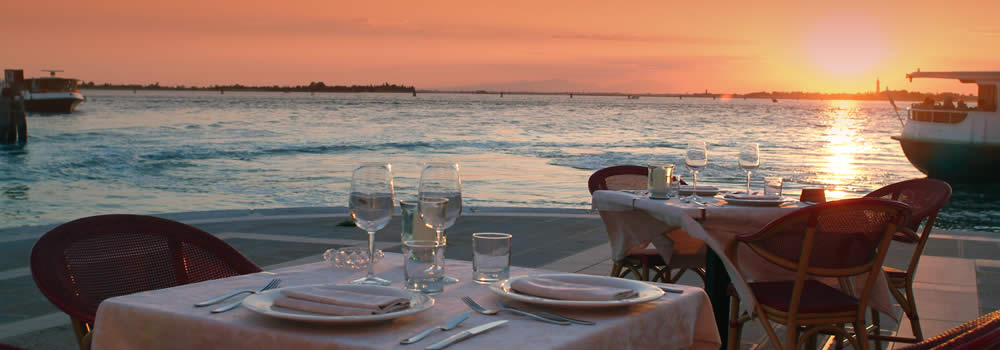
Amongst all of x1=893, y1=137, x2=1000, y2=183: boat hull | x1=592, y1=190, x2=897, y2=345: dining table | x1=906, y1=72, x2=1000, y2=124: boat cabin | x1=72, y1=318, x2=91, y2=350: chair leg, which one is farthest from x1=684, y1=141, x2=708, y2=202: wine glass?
x1=893, y1=137, x2=1000, y2=183: boat hull

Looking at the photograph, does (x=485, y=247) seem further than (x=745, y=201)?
No

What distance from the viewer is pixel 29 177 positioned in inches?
885

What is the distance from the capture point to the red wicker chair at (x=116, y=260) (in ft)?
7.56

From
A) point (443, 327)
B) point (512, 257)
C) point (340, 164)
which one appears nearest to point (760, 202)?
point (443, 327)

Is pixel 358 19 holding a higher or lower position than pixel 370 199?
higher

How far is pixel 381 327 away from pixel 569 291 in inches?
15.6

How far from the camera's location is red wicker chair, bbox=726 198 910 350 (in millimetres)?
Result: 2996

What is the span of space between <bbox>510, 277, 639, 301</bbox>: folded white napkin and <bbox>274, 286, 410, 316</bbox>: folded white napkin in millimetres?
263

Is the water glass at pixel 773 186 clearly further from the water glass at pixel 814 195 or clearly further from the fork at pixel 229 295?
the fork at pixel 229 295

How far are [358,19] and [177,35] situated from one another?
19.8 meters

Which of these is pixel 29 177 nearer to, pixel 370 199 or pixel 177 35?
pixel 370 199

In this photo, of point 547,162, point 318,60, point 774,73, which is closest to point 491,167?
point 547,162

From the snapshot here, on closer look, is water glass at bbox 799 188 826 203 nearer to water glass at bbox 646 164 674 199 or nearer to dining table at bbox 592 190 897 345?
dining table at bbox 592 190 897 345

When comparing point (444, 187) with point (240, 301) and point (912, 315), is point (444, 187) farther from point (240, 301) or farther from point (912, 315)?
point (912, 315)
